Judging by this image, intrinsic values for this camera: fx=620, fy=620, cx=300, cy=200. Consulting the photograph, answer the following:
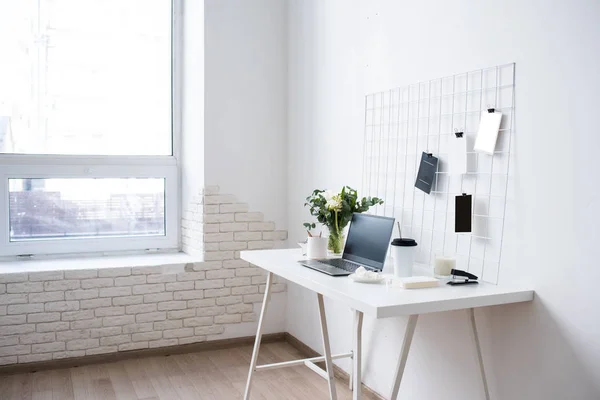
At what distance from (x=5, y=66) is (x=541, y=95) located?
3035 mm

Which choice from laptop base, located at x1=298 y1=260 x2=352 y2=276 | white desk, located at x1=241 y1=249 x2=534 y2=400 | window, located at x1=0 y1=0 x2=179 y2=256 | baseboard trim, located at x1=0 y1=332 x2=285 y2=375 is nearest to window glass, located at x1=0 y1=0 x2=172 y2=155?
window, located at x1=0 y1=0 x2=179 y2=256

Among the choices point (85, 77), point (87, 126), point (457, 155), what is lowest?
point (457, 155)

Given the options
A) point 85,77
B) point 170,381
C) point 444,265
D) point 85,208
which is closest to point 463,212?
point 444,265

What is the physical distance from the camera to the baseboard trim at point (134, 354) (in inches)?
133

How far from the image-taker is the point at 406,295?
78.4 inches

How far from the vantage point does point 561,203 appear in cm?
196

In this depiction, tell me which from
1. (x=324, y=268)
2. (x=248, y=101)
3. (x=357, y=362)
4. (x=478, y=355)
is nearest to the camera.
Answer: (x=357, y=362)

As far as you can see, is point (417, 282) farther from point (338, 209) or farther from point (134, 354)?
point (134, 354)

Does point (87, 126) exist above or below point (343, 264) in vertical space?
above

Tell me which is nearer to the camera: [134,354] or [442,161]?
[442,161]

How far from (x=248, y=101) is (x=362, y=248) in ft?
5.28

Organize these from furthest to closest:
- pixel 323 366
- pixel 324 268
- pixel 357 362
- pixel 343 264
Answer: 1. pixel 323 366
2. pixel 343 264
3. pixel 324 268
4. pixel 357 362

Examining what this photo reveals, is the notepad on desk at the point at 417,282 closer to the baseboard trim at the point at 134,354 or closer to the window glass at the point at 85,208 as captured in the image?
the baseboard trim at the point at 134,354

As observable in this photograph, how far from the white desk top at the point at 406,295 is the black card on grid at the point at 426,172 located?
50 cm
